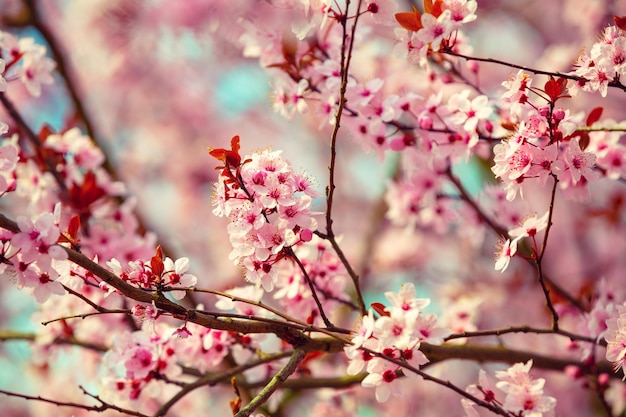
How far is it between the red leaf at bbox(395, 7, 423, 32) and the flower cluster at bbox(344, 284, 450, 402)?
2.08ft

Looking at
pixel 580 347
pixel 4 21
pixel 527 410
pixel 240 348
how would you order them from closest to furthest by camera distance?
pixel 527 410 < pixel 240 348 < pixel 580 347 < pixel 4 21

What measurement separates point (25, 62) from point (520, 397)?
1.84 meters

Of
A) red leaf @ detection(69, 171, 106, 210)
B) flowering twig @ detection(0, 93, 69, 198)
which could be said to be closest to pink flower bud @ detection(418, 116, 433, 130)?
red leaf @ detection(69, 171, 106, 210)

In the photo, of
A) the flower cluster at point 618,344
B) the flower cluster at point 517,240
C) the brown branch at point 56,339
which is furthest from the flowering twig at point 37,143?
the flower cluster at point 618,344

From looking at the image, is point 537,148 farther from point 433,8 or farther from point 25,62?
point 25,62

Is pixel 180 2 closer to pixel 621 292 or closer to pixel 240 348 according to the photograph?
pixel 240 348

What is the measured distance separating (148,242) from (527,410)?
1428mm

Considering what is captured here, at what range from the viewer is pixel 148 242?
96.0 inches

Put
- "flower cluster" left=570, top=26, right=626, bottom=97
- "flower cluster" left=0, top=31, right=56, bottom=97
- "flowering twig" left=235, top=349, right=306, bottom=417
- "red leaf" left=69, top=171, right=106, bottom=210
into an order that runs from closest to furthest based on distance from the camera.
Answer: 1. "flowering twig" left=235, top=349, right=306, bottom=417
2. "flower cluster" left=570, top=26, right=626, bottom=97
3. "flower cluster" left=0, top=31, right=56, bottom=97
4. "red leaf" left=69, top=171, right=106, bottom=210

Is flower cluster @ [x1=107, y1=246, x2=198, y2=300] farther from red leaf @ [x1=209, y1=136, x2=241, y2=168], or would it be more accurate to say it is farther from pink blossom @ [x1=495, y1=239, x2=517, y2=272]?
pink blossom @ [x1=495, y1=239, x2=517, y2=272]

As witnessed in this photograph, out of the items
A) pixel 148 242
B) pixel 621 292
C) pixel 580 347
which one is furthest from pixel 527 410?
pixel 148 242

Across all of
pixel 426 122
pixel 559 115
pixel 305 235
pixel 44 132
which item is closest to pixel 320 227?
pixel 426 122

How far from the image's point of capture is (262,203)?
143 cm

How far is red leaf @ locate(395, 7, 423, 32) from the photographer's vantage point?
162 centimetres
